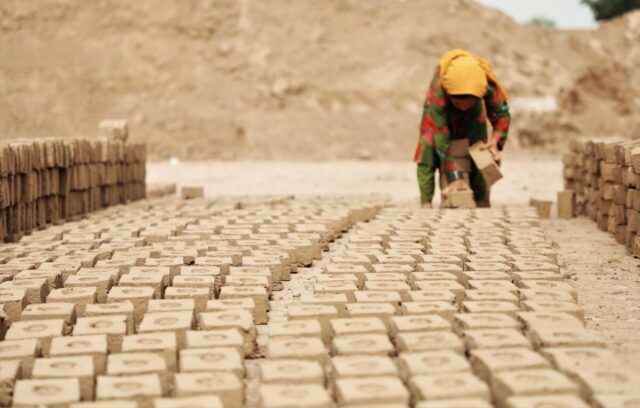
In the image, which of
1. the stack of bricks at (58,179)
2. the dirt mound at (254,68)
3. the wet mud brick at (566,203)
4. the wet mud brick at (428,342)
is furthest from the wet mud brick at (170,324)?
the dirt mound at (254,68)

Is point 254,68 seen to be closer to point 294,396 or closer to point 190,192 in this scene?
point 190,192

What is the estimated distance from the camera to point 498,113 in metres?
7.89

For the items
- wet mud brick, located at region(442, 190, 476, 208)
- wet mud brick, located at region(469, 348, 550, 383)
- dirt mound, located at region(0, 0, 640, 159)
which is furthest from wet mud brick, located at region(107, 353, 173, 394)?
dirt mound, located at region(0, 0, 640, 159)

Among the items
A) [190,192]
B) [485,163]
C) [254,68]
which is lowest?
[190,192]

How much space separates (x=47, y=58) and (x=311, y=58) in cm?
668

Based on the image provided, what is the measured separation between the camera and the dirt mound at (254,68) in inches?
837

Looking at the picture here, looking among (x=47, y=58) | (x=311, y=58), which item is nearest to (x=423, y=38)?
(x=311, y=58)

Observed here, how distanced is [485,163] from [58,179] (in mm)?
3655

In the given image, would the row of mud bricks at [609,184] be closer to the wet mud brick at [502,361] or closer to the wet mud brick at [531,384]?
the wet mud brick at [502,361]

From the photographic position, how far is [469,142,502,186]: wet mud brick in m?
7.59

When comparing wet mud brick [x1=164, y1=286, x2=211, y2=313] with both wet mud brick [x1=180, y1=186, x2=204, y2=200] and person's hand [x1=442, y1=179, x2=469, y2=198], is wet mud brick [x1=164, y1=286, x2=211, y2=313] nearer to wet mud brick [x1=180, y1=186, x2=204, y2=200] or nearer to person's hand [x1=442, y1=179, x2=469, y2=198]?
person's hand [x1=442, y1=179, x2=469, y2=198]

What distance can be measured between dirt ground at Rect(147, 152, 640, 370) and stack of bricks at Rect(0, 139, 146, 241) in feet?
8.19

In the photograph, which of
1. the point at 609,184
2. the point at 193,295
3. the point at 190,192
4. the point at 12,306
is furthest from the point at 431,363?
the point at 190,192

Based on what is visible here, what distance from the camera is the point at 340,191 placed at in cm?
1243
